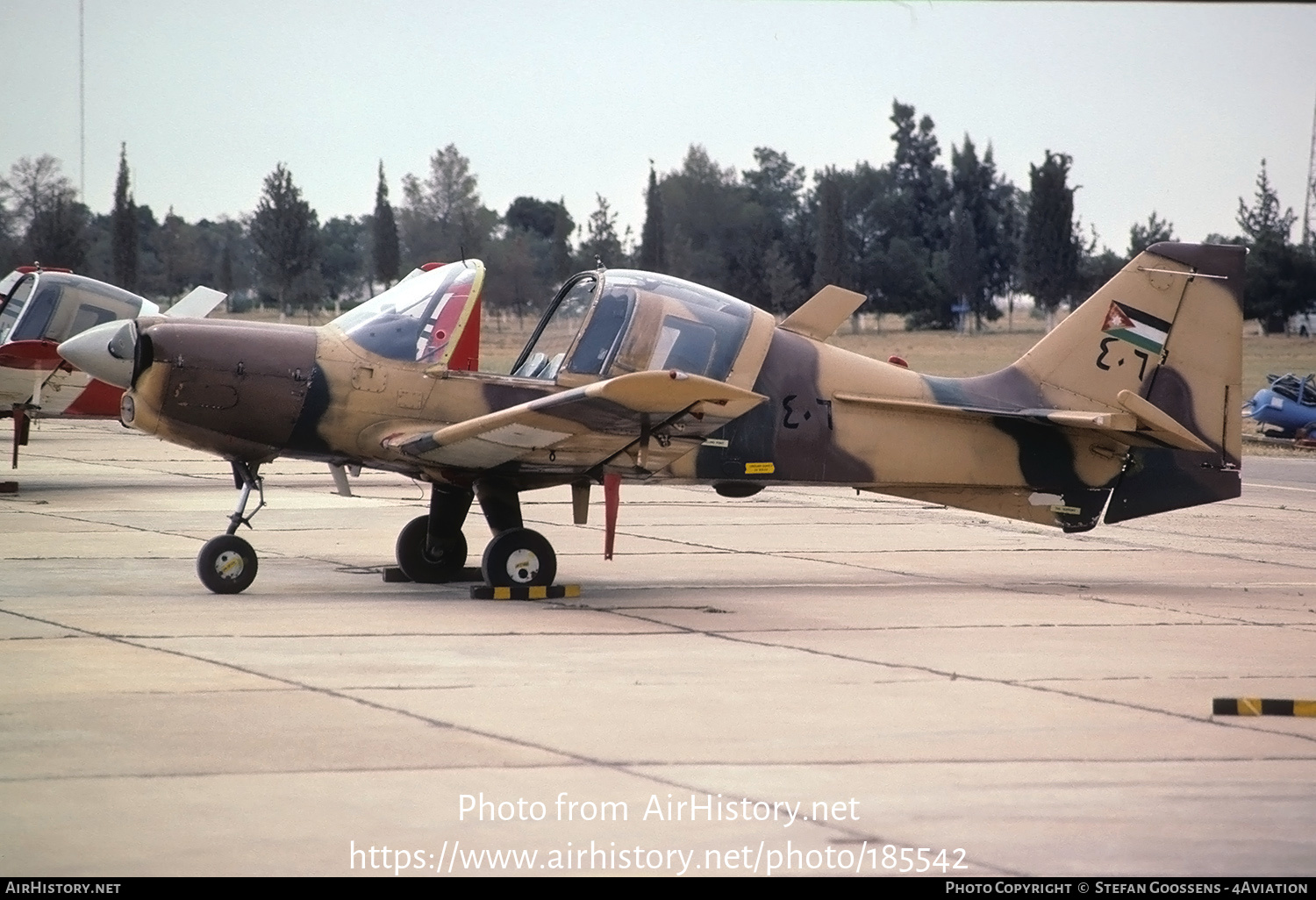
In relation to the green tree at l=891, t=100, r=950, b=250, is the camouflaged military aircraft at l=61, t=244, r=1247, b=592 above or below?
below

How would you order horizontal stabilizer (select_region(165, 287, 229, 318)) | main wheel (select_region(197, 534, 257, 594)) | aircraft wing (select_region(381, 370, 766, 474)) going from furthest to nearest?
horizontal stabilizer (select_region(165, 287, 229, 318)), main wheel (select_region(197, 534, 257, 594)), aircraft wing (select_region(381, 370, 766, 474))

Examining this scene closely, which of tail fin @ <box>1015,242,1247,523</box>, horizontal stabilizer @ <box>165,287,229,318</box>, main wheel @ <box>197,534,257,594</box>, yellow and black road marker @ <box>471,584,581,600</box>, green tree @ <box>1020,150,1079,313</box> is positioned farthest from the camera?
green tree @ <box>1020,150,1079,313</box>

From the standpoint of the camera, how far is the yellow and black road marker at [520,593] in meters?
11.3

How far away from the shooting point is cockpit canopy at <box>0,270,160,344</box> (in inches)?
790

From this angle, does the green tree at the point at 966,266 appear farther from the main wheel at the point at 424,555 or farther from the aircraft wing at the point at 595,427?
the aircraft wing at the point at 595,427

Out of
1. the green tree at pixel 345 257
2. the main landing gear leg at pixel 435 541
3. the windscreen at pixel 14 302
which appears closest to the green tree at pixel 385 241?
the green tree at pixel 345 257

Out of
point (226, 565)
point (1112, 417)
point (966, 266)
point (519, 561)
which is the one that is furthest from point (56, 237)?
point (966, 266)

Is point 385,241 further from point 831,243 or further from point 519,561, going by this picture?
point 519,561

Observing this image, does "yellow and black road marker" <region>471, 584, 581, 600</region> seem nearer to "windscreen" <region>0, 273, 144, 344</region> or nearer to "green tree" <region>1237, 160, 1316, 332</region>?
"windscreen" <region>0, 273, 144, 344</region>

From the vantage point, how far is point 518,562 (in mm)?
11391

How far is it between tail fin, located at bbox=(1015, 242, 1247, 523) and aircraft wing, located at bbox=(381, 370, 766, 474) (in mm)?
3336

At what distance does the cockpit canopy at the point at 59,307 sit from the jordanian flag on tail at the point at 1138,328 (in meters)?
12.4

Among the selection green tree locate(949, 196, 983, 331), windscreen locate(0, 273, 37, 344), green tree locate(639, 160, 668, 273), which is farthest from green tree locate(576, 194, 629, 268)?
windscreen locate(0, 273, 37, 344)

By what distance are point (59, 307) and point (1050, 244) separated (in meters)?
65.9
